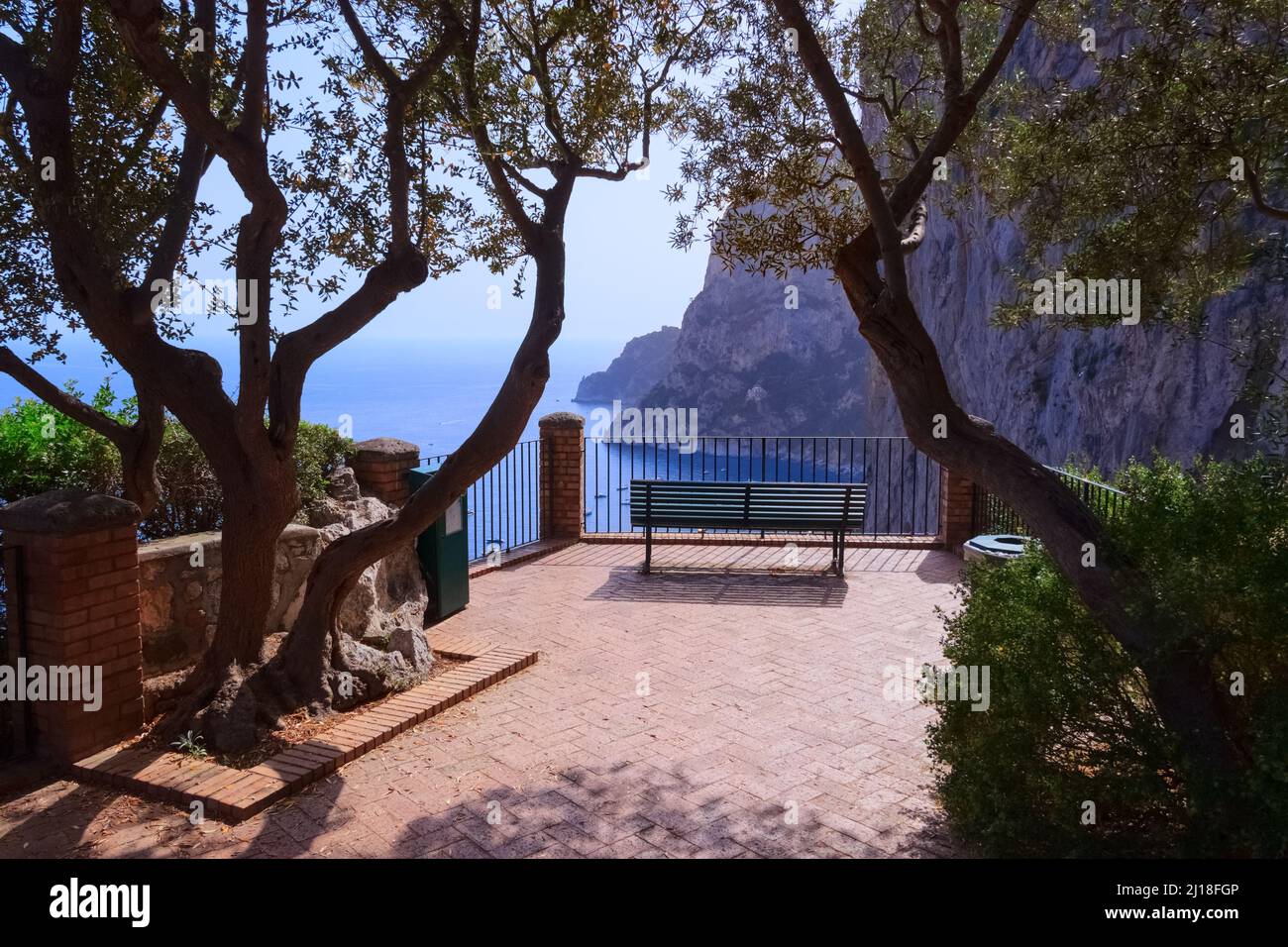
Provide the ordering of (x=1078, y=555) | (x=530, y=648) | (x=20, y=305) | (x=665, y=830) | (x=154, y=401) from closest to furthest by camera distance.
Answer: (x=1078, y=555) < (x=665, y=830) < (x=154, y=401) < (x=20, y=305) < (x=530, y=648)

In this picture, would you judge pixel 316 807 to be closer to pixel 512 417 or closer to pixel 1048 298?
pixel 512 417

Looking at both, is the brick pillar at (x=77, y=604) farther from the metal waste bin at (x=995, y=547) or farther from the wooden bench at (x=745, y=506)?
the metal waste bin at (x=995, y=547)

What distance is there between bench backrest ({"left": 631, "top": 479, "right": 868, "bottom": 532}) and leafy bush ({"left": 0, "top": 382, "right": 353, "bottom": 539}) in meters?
4.09

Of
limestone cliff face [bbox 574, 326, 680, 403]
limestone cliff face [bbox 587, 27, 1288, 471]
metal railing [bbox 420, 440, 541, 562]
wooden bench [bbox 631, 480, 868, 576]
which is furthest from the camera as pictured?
limestone cliff face [bbox 574, 326, 680, 403]

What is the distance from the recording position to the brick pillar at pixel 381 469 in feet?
26.7

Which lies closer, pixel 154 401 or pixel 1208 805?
pixel 1208 805

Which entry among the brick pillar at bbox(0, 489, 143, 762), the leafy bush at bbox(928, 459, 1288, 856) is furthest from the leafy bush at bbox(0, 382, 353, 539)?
the leafy bush at bbox(928, 459, 1288, 856)

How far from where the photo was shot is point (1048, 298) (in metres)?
5.95

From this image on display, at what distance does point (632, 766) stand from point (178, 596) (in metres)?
3.11

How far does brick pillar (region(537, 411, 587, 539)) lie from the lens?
37.9ft

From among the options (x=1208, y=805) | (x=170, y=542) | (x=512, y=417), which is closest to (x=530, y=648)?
(x=512, y=417)

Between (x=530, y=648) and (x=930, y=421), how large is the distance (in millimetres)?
3993

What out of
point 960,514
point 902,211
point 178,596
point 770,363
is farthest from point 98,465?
point 770,363

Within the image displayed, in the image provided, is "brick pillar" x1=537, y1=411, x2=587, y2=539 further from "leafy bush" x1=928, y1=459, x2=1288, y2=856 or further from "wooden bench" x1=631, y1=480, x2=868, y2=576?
"leafy bush" x1=928, y1=459, x2=1288, y2=856
